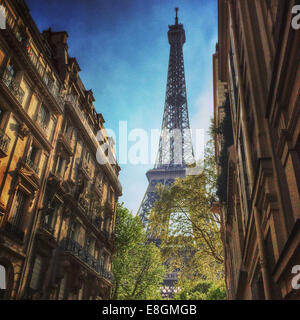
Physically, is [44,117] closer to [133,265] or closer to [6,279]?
[6,279]

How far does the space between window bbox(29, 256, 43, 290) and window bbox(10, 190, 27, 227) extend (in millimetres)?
2980

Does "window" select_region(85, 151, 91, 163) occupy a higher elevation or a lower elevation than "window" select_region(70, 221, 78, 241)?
higher

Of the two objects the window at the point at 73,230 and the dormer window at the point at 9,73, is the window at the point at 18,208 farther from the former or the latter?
the window at the point at 73,230

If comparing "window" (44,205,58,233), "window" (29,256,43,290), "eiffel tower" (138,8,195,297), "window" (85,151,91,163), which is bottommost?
"window" (29,256,43,290)

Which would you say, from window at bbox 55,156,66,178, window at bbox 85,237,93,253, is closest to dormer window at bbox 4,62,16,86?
window at bbox 55,156,66,178

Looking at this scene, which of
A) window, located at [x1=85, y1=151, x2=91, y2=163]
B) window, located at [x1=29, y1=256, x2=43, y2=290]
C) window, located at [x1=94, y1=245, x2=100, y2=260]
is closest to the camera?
window, located at [x1=29, y1=256, x2=43, y2=290]

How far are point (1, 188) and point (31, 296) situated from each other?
6.19 meters

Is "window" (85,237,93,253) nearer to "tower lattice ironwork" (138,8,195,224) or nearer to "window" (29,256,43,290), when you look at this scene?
"window" (29,256,43,290)

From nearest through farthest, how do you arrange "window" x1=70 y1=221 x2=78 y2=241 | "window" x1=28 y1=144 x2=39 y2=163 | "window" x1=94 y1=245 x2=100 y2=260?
"window" x1=28 y1=144 x2=39 y2=163, "window" x1=70 y1=221 x2=78 y2=241, "window" x1=94 y1=245 x2=100 y2=260

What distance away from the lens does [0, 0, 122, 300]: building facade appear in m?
16.6

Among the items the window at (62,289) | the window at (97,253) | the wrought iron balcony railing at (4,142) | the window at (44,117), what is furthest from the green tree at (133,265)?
the wrought iron balcony railing at (4,142)

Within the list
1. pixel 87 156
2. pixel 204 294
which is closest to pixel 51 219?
pixel 87 156

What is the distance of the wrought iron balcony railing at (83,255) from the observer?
22188mm

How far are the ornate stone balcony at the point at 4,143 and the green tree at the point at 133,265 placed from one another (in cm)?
2206
